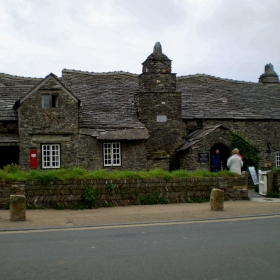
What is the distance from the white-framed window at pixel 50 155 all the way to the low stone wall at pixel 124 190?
29.4 ft

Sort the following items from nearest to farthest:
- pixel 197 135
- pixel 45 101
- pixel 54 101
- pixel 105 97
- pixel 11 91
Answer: pixel 45 101, pixel 54 101, pixel 197 135, pixel 11 91, pixel 105 97

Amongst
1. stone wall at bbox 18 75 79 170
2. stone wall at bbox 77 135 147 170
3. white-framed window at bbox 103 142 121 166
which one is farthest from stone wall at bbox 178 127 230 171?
stone wall at bbox 18 75 79 170

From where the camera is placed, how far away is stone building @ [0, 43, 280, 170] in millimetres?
23141

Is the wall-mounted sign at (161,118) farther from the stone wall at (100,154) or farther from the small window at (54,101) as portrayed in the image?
the small window at (54,101)

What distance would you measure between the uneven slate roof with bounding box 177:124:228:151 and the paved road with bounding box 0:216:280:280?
13.4m

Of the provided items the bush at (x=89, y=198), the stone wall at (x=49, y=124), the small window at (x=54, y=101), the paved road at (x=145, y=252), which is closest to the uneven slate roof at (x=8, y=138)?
the stone wall at (x=49, y=124)

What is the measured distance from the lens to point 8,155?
24516mm

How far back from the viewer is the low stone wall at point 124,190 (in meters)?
14.4

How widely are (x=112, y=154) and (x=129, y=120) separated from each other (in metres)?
2.66

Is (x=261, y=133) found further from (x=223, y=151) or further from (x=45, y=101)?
(x=45, y=101)

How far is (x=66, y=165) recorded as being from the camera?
922 inches

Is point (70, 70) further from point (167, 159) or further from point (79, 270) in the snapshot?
point (79, 270)

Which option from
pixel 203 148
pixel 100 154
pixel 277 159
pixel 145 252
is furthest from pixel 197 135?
pixel 145 252

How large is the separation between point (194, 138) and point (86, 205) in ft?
39.9
